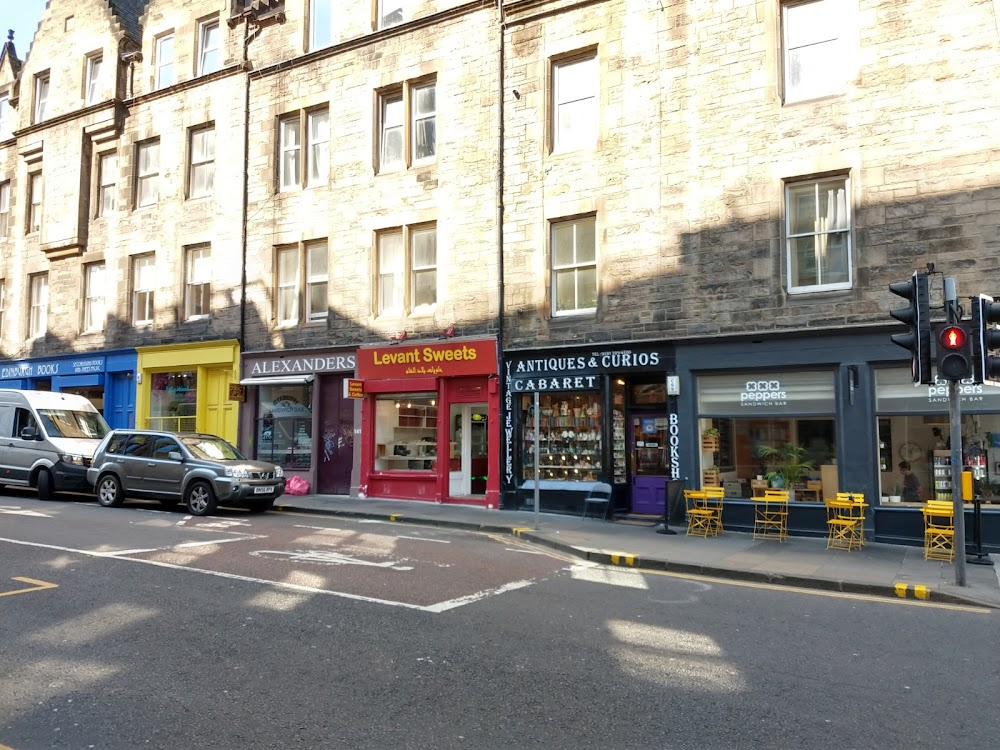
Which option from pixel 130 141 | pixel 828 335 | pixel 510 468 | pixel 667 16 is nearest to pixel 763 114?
pixel 667 16

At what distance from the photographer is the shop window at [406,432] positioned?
1820cm

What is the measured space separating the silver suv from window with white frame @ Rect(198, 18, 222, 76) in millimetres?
11494

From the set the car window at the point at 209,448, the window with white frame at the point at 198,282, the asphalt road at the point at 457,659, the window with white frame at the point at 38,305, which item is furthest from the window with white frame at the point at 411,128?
the window with white frame at the point at 38,305

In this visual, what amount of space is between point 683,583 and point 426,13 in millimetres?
14879

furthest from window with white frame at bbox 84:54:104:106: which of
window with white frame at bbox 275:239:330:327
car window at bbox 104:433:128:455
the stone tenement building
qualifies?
car window at bbox 104:433:128:455

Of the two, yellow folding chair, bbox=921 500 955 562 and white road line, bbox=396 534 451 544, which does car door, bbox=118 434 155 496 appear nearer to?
white road line, bbox=396 534 451 544

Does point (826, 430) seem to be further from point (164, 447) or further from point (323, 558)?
point (164, 447)

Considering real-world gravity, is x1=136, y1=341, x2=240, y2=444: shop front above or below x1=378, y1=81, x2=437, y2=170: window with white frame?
below

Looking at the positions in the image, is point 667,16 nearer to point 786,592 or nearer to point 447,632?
point 786,592

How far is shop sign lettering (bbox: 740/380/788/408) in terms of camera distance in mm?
13914

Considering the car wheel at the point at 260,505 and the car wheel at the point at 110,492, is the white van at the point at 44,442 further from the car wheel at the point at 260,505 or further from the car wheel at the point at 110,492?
the car wheel at the point at 260,505

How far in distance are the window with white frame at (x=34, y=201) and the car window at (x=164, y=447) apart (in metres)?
14.8

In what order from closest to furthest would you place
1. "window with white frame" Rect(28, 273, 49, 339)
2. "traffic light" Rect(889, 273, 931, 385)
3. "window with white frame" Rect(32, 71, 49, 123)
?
"traffic light" Rect(889, 273, 931, 385)
"window with white frame" Rect(28, 273, 49, 339)
"window with white frame" Rect(32, 71, 49, 123)

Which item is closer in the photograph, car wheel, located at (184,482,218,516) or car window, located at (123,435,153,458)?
car wheel, located at (184,482,218,516)
